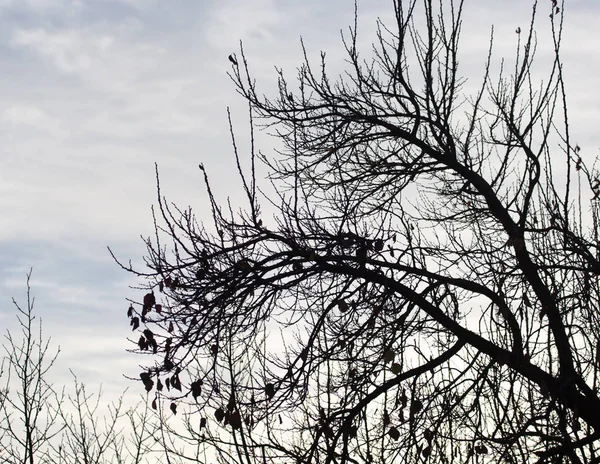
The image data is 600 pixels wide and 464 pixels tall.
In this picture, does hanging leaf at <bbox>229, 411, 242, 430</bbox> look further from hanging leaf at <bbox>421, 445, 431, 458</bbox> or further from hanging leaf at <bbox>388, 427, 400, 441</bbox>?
hanging leaf at <bbox>421, 445, 431, 458</bbox>

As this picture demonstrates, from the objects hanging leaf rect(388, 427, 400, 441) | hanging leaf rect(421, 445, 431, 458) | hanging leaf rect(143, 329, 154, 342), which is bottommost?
hanging leaf rect(421, 445, 431, 458)

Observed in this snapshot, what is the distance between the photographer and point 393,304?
288 inches

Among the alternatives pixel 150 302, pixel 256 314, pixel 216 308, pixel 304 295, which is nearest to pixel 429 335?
pixel 304 295

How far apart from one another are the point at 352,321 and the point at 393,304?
0.47 m

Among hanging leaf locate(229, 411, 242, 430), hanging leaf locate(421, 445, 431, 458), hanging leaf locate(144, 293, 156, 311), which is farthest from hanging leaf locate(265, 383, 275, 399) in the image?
hanging leaf locate(421, 445, 431, 458)

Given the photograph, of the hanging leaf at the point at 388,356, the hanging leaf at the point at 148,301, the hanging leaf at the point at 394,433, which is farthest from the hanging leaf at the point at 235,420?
the hanging leaf at the point at 388,356

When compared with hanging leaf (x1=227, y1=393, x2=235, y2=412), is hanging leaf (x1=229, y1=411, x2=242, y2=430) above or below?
below

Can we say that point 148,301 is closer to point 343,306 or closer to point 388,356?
point 343,306

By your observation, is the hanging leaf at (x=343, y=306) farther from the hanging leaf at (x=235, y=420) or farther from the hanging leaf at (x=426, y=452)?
the hanging leaf at (x=235, y=420)

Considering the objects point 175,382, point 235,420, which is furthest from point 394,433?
point 175,382

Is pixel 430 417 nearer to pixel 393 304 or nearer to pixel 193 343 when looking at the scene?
pixel 393 304

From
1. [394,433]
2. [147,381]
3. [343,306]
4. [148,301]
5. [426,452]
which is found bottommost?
[426,452]

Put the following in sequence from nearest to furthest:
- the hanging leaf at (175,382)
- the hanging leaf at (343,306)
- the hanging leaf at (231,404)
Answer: the hanging leaf at (231,404)
the hanging leaf at (175,382)
the hanging leaf at (343,306)

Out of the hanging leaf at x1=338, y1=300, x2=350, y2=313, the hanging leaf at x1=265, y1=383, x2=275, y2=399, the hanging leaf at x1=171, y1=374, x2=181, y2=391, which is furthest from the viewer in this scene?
the hanging leaf at x1=338, y1=300, x2=350, y2=313
